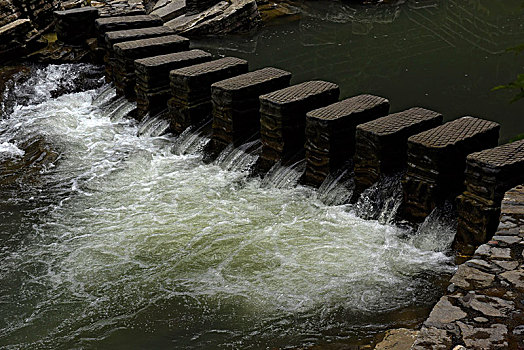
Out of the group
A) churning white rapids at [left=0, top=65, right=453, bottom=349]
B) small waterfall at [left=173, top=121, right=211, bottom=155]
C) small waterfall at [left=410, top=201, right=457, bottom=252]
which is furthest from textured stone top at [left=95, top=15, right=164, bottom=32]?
small waterfall at [left=410, top=201, right=457, bottom=252]

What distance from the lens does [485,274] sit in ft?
13.9

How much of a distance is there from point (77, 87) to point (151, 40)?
5.40 feet

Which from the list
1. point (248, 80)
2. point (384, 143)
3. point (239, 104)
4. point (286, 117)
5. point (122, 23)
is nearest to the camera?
point (384, 143)

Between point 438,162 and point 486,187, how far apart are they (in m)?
0.63

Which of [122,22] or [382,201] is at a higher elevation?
[122,22]

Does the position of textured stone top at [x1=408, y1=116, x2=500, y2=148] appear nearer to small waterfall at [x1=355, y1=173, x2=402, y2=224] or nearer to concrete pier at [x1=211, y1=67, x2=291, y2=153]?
small waterfall at [x1=355, y1=173, x2=402, y2=224]

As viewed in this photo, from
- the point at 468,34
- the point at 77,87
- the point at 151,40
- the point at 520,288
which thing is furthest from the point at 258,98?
the point at 468,34

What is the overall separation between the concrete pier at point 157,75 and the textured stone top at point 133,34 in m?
1.10

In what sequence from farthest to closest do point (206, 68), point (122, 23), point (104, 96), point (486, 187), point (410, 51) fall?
point (410, 51), point (122, 23), point (104, 96), point (206, 68), point (486, 187)

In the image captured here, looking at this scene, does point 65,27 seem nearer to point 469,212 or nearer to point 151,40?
point 151,40

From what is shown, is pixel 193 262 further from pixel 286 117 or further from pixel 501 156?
pixel 501 156

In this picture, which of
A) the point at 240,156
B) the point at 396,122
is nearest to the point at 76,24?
the point at 240,156

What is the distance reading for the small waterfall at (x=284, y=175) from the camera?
754cm

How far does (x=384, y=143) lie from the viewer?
6.59 metres
